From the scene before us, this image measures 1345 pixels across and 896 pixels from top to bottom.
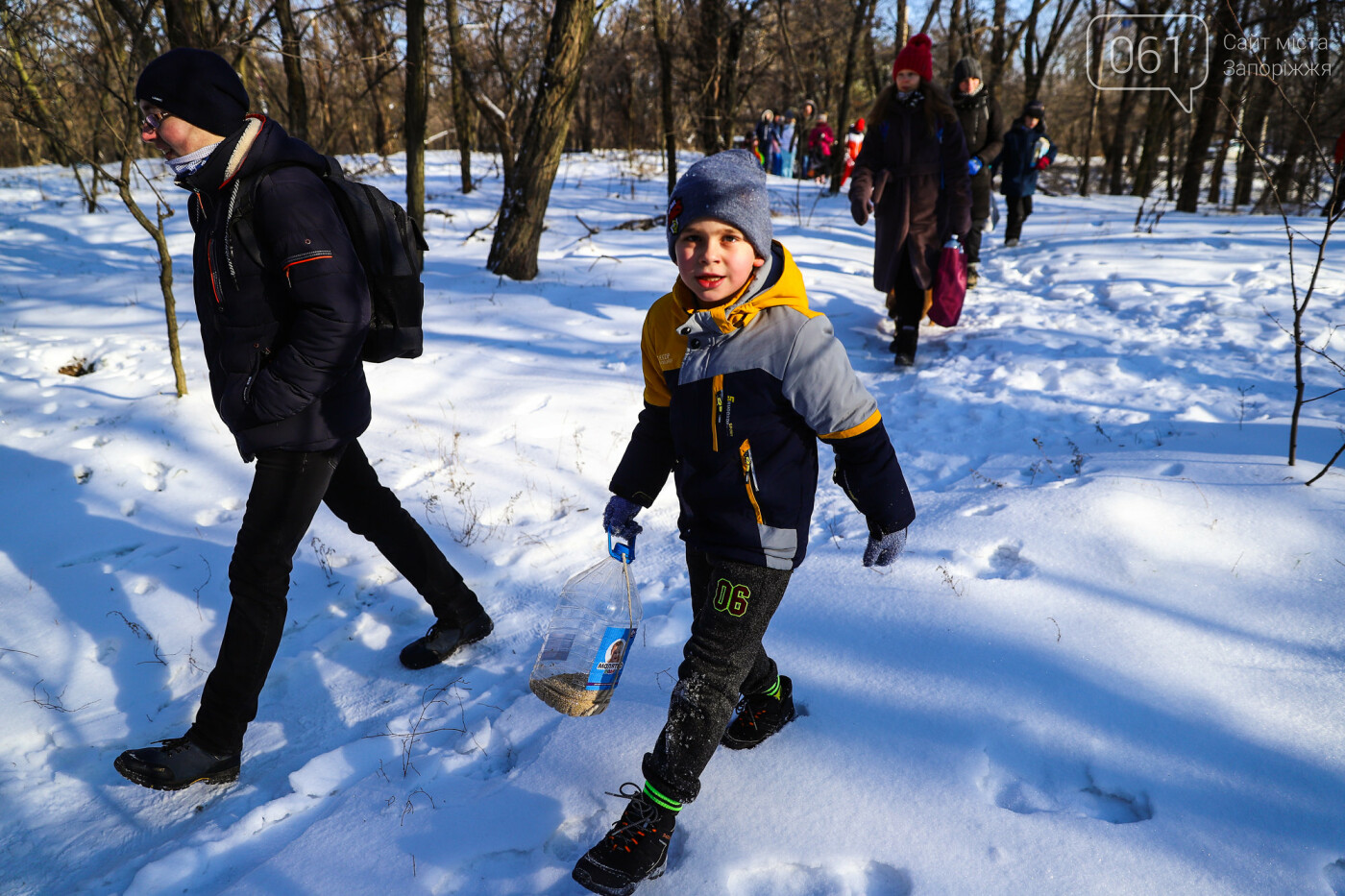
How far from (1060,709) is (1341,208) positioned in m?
2.67

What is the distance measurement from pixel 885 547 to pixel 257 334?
6.08 ft

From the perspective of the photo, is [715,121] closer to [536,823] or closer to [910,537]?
[910,537]

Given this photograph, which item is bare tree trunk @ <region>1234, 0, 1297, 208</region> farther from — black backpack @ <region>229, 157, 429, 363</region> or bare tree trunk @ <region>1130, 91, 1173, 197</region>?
black backpack @ <region>229, 157, 429, 363</region>

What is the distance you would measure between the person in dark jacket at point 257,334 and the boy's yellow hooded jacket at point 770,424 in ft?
3.50

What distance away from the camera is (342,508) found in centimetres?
255

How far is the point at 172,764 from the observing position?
214cm

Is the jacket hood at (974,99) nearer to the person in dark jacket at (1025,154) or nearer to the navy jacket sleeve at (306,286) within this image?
the person in dark jacket at (1025,154)

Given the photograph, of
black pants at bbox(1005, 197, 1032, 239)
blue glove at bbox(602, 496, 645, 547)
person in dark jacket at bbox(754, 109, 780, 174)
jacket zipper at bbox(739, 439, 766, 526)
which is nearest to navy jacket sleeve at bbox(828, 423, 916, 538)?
jacket zipper at bbox(739, 439, 766, 526)

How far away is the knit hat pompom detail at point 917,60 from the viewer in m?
4.91

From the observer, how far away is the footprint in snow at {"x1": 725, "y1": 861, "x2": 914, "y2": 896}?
5.62 ft

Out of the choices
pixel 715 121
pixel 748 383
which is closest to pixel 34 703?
pixel 748 383

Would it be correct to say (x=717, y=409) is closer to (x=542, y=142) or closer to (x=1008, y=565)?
(x=1008, y=565)

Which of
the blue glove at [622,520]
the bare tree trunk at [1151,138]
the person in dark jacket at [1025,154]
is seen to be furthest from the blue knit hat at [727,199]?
the bare tree trunk at [1151,138]

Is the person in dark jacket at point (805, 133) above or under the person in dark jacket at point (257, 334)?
above
